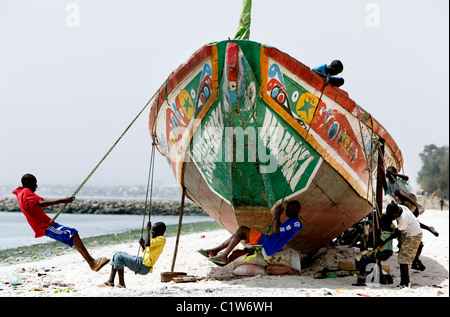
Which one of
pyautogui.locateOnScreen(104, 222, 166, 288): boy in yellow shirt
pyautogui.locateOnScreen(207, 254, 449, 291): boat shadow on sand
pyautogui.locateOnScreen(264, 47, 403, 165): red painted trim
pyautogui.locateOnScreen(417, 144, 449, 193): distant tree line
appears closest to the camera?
pyautogui.locateOnScreen(104, 222, 166, 288): boy in yellow shirt

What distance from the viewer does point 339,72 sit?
597 centimetres

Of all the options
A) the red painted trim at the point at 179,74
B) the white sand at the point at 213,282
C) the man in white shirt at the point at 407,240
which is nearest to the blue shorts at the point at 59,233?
the white sand at the point at 213,282

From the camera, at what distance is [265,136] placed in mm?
5348

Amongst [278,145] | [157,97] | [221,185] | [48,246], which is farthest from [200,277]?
[48,246]

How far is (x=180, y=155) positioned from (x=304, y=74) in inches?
84.6

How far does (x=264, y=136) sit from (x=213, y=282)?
204 cm

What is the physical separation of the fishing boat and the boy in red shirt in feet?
6.39

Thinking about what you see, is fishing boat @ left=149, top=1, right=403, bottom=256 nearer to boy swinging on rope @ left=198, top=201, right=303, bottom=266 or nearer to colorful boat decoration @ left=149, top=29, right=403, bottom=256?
colorful boat decoration @ left=149, top=29, right=403, bottom=256

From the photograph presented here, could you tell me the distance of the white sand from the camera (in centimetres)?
457

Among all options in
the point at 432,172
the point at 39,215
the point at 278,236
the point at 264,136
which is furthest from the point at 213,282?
the point at 432,172

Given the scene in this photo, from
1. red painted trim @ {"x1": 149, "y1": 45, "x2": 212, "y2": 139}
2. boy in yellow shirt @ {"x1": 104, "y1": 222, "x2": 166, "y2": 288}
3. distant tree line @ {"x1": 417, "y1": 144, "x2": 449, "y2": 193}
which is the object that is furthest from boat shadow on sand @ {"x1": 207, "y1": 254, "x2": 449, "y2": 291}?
distant tree line @ {"x1": 417, "y1": 144, "x2": 449, "y2": 193}

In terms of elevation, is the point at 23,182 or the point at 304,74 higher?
the point at 304,74

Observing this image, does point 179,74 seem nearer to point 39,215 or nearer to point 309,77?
point 309,77

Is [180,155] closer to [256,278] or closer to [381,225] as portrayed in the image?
[256,278]
